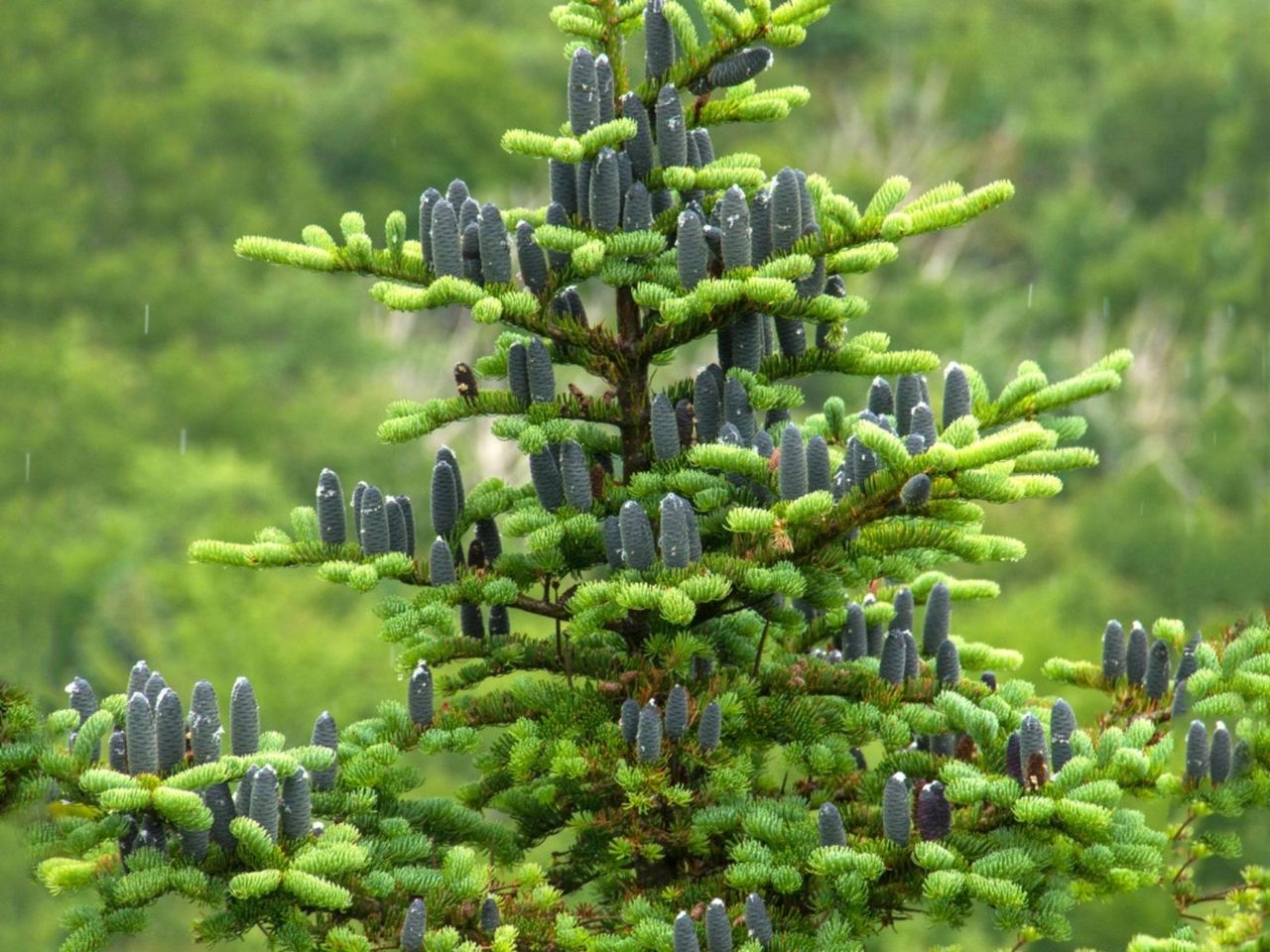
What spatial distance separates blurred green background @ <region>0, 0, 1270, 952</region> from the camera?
52.2 m

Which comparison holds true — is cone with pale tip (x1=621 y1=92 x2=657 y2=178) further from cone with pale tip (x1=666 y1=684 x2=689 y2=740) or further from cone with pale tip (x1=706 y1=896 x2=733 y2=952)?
cone with pale tip (x1=706 y1=896 x2=733 y2=952)

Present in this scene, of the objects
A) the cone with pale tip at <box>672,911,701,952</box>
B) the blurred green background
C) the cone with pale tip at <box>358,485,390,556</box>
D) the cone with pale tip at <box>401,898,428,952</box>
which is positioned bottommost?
the cone with pale tip at <box>672,911,701,952</box>

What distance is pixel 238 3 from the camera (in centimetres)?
8931

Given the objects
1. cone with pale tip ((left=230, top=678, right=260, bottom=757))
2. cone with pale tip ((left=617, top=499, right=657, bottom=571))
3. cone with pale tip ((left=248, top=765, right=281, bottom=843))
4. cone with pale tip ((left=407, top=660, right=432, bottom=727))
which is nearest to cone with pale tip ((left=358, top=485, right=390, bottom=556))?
cone with pale tip ((left=407, top=660, right=432, bottom=727))

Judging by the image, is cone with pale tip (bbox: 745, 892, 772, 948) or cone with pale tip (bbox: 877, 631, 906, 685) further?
cone with pale tip (bbox: 877, 631, 906, 685)

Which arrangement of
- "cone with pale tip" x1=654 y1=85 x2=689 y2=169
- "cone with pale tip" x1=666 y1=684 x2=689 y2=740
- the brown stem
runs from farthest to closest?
the brown stem
"cone with pale tip" x1=654 y1=85 x2=689 y2=169
"cone with pale tip" x1=666 y1=684 x2=689 y2=740

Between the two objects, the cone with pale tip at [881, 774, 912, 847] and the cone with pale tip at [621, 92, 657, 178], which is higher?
the cone with pale tip at [621, 92, 657, 178]

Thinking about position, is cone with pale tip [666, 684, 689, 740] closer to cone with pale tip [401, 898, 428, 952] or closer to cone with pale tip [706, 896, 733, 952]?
cone with pale tip [706, 896, 733, 952]

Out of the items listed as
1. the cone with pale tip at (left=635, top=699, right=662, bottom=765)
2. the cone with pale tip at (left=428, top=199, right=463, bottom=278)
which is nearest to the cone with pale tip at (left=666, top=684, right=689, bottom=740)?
the cone with pale tip at (left=635, top=699, right=662, bottom=765)

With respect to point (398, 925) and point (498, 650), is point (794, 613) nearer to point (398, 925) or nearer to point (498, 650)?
point (498, 650)

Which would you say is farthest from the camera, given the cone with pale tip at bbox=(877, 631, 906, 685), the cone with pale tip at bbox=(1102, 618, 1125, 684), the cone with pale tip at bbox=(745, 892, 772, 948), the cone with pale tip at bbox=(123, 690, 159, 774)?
the cone with pale tip at bbox=(1102, 618, 1125, 684)

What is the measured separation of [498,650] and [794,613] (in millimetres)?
1186

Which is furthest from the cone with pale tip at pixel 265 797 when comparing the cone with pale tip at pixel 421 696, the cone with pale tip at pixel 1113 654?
the cone with pale tip at pixel 1113 654

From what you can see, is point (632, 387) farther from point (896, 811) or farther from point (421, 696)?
point (896, 811)
